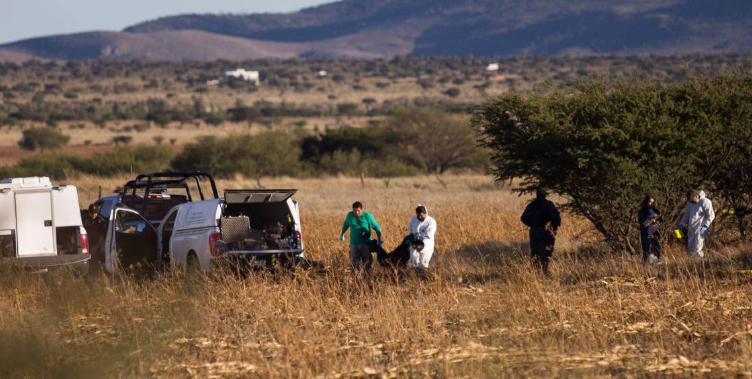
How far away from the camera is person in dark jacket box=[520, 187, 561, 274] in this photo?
603 inches

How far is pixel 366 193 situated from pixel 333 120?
54068mm

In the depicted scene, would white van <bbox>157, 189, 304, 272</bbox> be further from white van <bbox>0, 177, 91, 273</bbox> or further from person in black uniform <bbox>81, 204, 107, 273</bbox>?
person in black uniform <bbox>81, 204, 107, 273</bbox>

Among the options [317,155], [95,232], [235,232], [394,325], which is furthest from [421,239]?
[317,155]

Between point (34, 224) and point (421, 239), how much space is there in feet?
20.0

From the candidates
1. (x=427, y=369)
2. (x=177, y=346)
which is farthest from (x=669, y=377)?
(x=177, y=346)

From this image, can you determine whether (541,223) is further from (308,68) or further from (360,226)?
(308,68)

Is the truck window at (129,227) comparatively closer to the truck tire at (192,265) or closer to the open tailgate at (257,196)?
the truck tire at (192,265)

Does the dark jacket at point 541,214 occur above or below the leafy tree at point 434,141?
above

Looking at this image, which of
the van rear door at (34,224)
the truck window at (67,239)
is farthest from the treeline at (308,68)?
the van rear door at (34,224)

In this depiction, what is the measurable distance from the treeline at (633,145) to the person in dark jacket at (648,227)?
49cm

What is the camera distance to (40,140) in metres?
60.9

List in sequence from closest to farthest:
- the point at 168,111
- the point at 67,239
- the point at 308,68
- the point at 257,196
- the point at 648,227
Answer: the point at 257,196
the point at 648,227
the point at 67,239
the point at 168,111
the point at 308,68

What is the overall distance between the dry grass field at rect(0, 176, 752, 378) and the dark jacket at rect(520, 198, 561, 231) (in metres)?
0.78

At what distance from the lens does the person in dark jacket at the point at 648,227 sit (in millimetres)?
Answer: 16234
